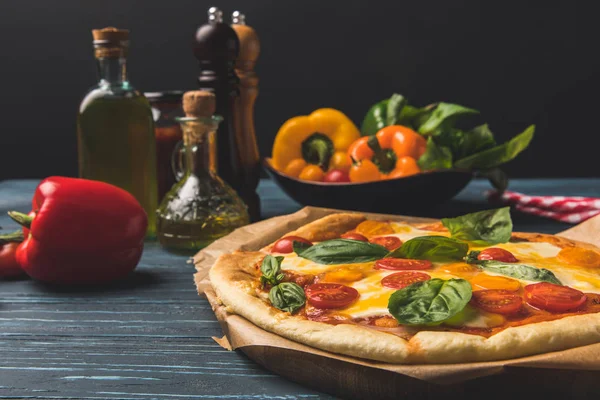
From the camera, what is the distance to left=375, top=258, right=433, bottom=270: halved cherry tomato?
6.07 feet

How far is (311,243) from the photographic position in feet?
7.22

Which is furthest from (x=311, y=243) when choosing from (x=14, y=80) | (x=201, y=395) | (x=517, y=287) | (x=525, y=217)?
(x=14, y=80)

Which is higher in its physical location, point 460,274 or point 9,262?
point 460,274

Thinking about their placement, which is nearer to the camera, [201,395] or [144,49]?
[201,395]

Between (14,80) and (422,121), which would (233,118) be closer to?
(422,121)

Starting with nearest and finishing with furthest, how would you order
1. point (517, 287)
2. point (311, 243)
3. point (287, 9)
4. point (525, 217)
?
point (517, 287) < point (311, 243) < point (525, 217) < point (287, 9)

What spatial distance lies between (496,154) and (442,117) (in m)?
0.29

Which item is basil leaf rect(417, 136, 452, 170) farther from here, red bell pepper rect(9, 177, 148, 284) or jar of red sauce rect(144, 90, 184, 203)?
red bell pepper rect(9, 177, 148, 284)

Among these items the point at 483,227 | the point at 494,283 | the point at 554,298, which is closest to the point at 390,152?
the point at 483,227

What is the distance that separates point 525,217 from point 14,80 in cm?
357

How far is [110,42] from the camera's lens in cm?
248

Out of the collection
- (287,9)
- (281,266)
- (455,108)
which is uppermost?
(287,9)

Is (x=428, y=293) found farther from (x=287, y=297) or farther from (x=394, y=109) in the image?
(x=394, y=109)

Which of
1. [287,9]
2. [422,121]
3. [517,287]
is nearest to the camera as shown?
[517,287]
